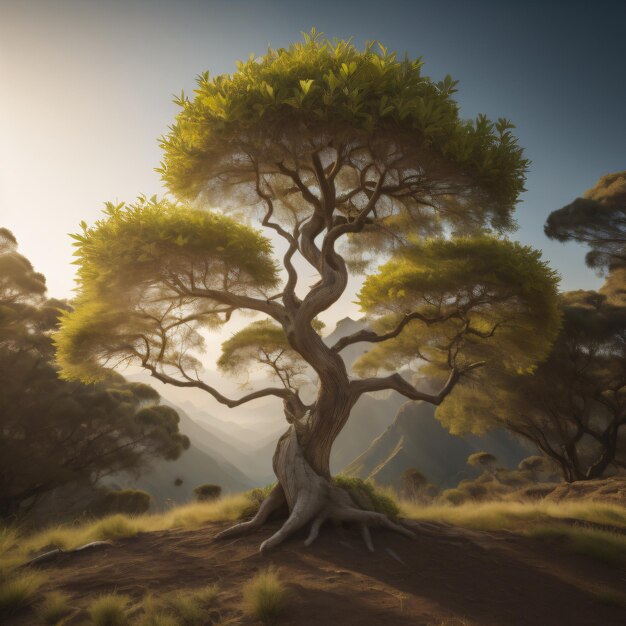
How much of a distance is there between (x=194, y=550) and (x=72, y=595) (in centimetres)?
200

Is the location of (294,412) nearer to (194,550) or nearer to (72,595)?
(194,550)

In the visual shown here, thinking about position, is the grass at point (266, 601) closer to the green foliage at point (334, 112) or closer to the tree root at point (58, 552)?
the tree root at point (58, 552)

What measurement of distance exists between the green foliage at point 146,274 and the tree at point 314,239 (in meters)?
0.04

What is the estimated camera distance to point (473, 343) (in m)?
8.66

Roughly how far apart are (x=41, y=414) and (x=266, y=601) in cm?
1502

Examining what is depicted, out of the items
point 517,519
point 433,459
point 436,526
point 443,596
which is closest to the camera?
point 443,596

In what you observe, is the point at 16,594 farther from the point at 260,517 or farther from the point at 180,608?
the point at 260,517

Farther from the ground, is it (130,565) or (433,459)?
(130,565)

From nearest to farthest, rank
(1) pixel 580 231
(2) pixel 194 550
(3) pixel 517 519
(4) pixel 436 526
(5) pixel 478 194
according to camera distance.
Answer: (2) pixel 194 550 → (5) pixel 478 194 → (4) pixel 436 526 → (3) pixel 517 519 → (1) pixel 580 231

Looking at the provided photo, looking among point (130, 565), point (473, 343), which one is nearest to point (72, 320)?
point (130, 565)

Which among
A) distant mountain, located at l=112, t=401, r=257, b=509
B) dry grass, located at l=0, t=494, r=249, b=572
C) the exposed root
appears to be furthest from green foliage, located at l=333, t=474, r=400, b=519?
distant mountain, located at l=112, t=401, r=257, b=509

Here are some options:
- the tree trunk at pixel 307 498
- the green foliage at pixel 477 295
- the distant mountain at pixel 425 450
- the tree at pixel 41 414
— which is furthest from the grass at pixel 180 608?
the distant mountain at pixel 425 450

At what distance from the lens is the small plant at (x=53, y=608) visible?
3.65m

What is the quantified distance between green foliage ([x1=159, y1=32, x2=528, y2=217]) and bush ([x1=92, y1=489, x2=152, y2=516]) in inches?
661
